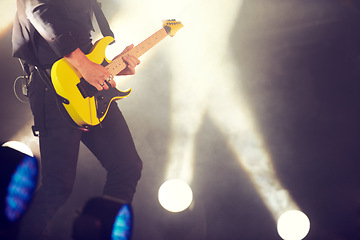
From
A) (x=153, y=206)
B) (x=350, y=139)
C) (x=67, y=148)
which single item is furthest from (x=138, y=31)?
(x=350, y=139)

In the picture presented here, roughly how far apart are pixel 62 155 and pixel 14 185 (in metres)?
0.24

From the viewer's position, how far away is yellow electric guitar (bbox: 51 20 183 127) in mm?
1277

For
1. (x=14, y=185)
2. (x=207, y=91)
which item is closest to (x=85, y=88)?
(x=14, y=185)

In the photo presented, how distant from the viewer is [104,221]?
3.87 feet

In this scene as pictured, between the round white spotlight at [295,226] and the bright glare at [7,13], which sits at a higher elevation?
the bright glare at [7,13]

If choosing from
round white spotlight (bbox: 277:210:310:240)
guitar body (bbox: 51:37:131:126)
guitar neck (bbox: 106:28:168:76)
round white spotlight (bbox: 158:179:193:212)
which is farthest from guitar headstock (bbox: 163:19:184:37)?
round white spotlight (bbox: 277:210:310:240)

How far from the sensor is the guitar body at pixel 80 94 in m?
1.27

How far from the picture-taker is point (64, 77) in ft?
4.24

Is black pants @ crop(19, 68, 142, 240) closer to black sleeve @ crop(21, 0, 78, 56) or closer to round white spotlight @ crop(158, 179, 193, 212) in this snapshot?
black sleeve @ crop(21, 0, 78, 56)

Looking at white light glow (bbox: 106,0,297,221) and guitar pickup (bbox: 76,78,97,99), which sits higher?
guitar pickup (bbox: 76,78,97,99)

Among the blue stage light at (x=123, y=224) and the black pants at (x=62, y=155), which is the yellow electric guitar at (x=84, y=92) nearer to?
the black pants at (x=62, y=155)

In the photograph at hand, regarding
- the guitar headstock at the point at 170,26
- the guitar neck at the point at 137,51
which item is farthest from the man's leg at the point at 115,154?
the guitar headstock at the point at 170,26

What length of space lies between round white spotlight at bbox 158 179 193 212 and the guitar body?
0.91m

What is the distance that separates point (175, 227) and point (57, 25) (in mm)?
1716
